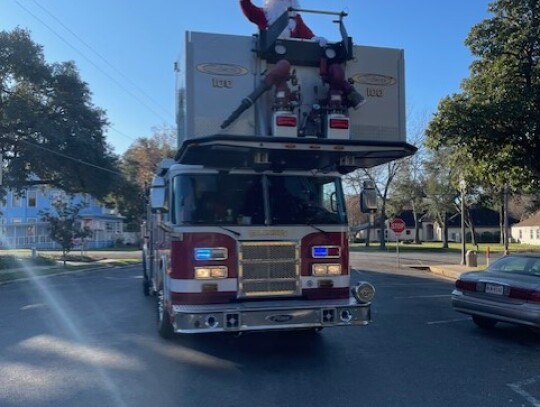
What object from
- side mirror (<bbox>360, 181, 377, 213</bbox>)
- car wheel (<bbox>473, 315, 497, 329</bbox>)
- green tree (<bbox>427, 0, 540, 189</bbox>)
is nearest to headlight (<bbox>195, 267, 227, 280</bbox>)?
side mirror (<bbox>360, 181, 377, 213</bbox>)

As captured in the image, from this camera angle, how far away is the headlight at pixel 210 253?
7129 millimetres

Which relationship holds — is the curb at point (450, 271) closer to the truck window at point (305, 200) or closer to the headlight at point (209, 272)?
the truck window at point (305, 200)

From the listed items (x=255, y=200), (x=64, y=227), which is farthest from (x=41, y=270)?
(x=255, y=200)

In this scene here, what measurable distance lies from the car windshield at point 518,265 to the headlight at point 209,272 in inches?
205

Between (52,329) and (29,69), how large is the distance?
74.1ft

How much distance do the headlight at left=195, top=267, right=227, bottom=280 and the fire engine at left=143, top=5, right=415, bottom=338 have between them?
12 mm

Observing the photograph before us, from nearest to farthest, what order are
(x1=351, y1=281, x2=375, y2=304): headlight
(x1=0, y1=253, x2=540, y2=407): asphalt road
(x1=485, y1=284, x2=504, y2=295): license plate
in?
(x1=0, y1=253, x2=540, y2=407): asphalt road → (x1=351, y1=281, x2=375, y2=304): headlight → (x1=485, y1=284, x2=504, y2=295): license plate

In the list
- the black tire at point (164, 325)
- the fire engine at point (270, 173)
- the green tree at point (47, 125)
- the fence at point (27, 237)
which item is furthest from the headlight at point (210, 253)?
the fence at point (27, 237)

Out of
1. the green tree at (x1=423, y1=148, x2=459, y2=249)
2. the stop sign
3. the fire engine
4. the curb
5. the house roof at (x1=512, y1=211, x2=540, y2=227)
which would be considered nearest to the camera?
the fire engine

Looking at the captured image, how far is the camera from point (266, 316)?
6852mm

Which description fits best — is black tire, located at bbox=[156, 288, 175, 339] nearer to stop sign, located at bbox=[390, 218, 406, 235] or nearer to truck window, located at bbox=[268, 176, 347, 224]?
truck window, located at bbox=[268, 176, 347, 224]

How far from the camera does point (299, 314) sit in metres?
6.98

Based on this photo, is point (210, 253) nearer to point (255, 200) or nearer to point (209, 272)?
point (209, 272)

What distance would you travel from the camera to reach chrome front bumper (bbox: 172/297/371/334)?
671 centimetres
